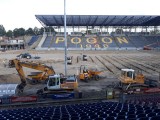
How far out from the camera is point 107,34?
103m

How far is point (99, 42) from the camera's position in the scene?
312 ft

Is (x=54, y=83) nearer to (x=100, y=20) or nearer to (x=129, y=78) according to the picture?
(x=129, y=78)

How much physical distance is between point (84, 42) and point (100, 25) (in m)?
9.77

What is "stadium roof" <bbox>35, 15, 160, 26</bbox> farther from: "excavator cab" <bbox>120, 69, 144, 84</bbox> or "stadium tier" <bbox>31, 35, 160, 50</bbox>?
"excavator cab" <bbox>120, 69, 144, 84</bbox>

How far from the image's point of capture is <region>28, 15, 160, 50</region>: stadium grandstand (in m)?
85.1

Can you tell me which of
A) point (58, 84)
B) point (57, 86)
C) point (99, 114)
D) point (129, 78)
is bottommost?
point (57, 86)

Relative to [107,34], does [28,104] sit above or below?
below

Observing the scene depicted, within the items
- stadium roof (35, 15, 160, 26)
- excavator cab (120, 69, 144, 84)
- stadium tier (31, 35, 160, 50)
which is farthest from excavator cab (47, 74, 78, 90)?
stadium tier (31, 35, 160, 50)

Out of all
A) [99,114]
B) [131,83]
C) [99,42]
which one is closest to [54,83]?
[131,83]

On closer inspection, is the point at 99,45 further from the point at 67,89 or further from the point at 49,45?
the point at 67,89

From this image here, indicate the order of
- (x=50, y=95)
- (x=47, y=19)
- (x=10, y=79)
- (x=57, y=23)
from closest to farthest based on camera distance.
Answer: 1. (x=50, y=95)
2. (x=10, y=79)
3. (x=47, y=19)
4. (x=57, y=23)

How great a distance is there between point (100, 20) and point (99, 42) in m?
10.0

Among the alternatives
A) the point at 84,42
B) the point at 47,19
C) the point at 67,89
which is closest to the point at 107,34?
the point at 84,42

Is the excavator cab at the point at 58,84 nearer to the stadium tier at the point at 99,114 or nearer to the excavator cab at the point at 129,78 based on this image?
the excavator cab at the point at 129,78
